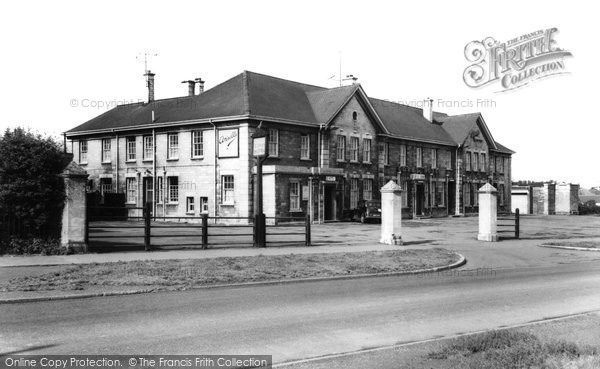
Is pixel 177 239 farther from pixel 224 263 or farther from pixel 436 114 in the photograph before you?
pixel 436 114

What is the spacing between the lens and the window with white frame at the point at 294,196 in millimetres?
36312

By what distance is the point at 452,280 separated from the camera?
1366 cm

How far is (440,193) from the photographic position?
2053 inches

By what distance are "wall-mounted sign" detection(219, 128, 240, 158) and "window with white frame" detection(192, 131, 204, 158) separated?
5.47 ft

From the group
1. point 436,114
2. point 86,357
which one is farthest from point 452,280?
point 436,114

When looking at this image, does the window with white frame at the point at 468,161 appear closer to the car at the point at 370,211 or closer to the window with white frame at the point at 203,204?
the car at the point at 370,211

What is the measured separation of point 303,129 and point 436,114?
25.9 metres

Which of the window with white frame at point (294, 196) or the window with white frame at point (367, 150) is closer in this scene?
the window with white frame at point (294, 196)

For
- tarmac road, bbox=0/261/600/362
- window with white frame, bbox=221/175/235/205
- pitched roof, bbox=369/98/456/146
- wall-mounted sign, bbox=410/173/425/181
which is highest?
pitched roof, bbox=369/98/456/146

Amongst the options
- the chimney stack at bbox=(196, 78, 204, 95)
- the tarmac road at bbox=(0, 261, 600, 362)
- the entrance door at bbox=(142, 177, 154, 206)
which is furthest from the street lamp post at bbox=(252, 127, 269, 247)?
the chimney stack at bbox=(196, 78, 204, 95)

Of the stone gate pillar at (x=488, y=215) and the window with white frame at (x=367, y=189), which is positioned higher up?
the window with white frame at (x=367, y=189)

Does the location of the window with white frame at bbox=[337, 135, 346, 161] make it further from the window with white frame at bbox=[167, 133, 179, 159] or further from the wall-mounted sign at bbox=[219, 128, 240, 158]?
the window with white frame at bbox=[167, 133, 179, 159]

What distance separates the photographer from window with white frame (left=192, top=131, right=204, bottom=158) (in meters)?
37.4

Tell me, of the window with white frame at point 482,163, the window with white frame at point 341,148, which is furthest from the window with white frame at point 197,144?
the window with white frame at point 482,163
